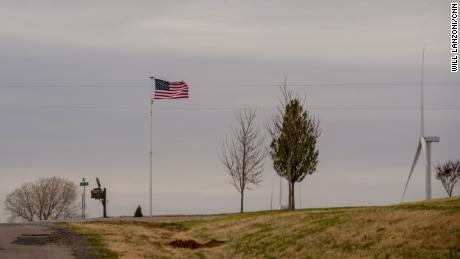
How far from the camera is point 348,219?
3875cm

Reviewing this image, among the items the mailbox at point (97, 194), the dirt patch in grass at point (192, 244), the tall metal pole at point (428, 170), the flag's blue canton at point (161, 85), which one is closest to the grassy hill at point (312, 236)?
the dirt patch in grass at point (192, 244)

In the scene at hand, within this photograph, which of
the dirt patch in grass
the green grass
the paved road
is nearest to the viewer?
the green grass

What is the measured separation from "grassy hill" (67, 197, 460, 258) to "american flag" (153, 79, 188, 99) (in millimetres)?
10341

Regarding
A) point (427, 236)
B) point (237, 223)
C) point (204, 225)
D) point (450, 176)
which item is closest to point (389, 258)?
point (427, 236)

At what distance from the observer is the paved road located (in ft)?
119

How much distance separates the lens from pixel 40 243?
41.3 meters

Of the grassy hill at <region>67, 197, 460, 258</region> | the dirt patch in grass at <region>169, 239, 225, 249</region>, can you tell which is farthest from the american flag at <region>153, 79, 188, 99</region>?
the dirt patch in grass at <region>169, 239, 225, 249</region>

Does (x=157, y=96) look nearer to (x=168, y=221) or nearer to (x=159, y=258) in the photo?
(x=168, y=221)

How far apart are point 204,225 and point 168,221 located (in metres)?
7.43

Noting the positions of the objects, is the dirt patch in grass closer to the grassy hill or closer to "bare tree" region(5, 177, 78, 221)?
the grassy hill

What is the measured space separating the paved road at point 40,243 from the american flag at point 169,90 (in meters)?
13.1

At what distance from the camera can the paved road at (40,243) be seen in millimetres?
36250

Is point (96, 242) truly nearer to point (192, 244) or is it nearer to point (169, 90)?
point (192, 244)

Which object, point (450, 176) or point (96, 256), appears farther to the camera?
point (450, 176)
